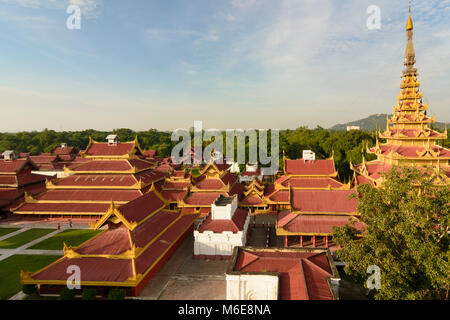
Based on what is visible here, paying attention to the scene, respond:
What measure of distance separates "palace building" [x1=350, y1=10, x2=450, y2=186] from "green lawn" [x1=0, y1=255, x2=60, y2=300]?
113ft

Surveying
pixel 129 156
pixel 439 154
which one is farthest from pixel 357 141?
pixel 129 156

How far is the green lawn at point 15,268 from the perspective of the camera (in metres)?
19.1

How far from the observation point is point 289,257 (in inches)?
653

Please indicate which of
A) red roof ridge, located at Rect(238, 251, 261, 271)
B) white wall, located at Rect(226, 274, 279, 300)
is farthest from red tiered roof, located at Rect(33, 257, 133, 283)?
red roof ridge, located at Rect(238, 251, 261, 271)

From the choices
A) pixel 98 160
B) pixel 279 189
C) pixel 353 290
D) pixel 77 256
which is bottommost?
pixel 353 290

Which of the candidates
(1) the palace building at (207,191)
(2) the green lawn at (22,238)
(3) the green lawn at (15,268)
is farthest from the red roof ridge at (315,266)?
(2) the green lawn at (22,238)

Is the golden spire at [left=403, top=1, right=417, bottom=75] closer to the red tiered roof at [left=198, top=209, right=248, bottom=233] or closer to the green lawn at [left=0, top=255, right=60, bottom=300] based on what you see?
the red tiered roof at [left=198, top=209, right=248, bottom=233]

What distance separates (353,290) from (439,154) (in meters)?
19.3

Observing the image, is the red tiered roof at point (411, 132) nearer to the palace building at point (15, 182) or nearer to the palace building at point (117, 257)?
the palace building at point (117, 257)

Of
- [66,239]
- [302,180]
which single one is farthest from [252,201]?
[66,239]

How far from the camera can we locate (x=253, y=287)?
14.3 m

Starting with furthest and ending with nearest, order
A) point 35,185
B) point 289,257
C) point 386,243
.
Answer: point 35,185, point 289,257, point 386,243

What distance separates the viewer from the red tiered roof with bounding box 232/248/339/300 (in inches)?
537

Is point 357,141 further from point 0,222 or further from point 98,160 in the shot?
point 0,222
